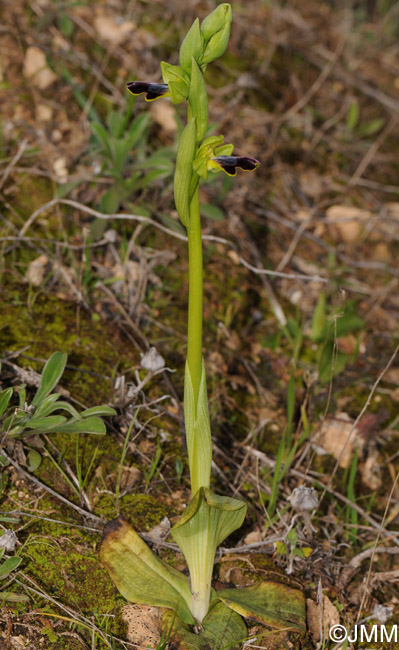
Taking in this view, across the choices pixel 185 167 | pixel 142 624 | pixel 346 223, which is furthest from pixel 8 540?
pixel 346 223

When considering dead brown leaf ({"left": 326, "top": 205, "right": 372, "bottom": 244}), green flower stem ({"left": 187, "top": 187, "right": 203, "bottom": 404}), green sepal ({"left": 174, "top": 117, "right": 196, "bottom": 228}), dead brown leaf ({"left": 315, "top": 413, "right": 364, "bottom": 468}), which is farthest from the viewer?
dead brown leaf ({"left": 326, "top": 205, "right": 372, "bottom": 244})

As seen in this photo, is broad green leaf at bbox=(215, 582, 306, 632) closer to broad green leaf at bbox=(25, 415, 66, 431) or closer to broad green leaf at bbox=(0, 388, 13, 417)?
broad green leaf at bbox=(25, 415, 66, 431)

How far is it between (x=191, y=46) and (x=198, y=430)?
1.20m

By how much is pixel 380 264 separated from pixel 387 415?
1.44 metres

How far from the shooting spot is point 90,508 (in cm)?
239

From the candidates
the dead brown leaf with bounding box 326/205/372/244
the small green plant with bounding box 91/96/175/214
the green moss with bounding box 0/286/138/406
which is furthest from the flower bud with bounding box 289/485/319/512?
the dead brown leaf with bounding box 326/205/372/244

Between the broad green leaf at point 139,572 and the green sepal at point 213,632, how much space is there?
47 millimetres

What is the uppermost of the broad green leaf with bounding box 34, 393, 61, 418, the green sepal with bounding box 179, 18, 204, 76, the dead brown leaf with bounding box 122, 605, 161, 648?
the green sepal with bounding box 179, 18, 204, 76

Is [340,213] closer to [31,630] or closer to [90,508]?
[90,508]

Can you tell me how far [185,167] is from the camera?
6.04ft

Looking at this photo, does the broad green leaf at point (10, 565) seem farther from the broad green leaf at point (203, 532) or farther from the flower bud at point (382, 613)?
the flower bud at point (382, 613)

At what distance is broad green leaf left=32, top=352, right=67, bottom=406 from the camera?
2395 millimetres

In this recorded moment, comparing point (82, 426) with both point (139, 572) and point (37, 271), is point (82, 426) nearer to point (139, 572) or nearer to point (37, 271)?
point (139, 572)

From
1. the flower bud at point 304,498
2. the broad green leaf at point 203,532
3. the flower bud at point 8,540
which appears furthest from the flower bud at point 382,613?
the flower bud at point 8,540
